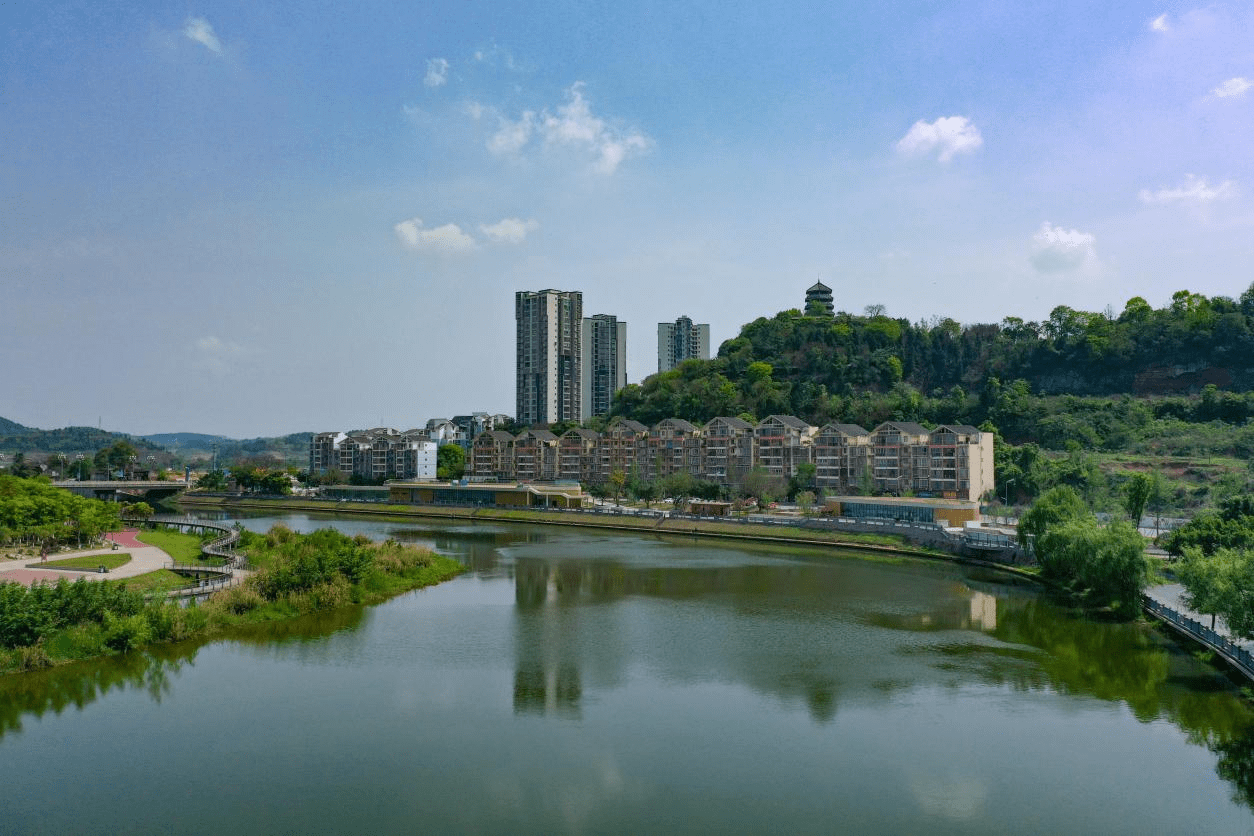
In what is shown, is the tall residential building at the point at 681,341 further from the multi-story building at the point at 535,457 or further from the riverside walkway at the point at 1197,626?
the riverside walkway at the point at 1197,626

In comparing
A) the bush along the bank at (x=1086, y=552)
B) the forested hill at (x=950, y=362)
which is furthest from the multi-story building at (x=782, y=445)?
the bush along the bank at (x=1086, y=552)

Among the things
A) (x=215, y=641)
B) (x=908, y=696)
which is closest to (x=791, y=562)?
(x=908, y=696)

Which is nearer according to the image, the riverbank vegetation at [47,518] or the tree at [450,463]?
the riverbank vegetation at [47,518]

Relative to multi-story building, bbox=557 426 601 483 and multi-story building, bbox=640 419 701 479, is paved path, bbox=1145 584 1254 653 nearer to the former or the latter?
multi-story building, bbox=640 419 701 479

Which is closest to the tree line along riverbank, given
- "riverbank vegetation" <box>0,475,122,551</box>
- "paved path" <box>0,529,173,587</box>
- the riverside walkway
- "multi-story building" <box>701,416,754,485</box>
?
"multi-story building" <box>701,416,754,485</box>

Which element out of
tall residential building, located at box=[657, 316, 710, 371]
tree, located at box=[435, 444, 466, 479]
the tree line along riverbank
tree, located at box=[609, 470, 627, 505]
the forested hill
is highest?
tall residential building, located at box=[657, 316, 710, 371]

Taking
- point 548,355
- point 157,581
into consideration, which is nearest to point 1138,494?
point 157,581
